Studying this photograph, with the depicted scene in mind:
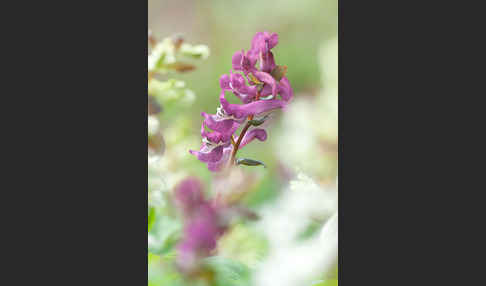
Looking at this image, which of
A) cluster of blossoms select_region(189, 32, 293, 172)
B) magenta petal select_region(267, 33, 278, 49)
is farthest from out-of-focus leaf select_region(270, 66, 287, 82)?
magenta petal select_region(267, 33, 278, 49)

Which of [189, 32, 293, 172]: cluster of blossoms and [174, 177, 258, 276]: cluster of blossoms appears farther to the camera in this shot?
[189, 32, 293, 172]: cluster of blossoms

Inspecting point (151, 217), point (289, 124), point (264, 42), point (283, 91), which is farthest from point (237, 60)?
point (151, 217)

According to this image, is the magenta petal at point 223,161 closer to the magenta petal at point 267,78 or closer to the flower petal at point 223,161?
the flower petal at point 223,161

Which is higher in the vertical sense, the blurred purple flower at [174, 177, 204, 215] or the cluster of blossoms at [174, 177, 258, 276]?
the blurred purple flower at [174, 177, 204, 215]

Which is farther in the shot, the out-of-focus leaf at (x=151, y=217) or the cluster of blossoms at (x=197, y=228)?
the out-of-focus leaf at (x=151, y=217)

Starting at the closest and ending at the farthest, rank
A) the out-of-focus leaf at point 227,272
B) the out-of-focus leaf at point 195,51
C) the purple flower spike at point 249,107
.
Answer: the out-of-focus leaf at point 227,272 → the purple flower spike at point 249,107 → the out-of-focus leaf at point 195,51

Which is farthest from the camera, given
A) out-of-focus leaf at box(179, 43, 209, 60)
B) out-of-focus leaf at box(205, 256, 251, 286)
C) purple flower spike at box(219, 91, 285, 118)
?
out-of-focus leaf at box(179, 43, 209, 60)

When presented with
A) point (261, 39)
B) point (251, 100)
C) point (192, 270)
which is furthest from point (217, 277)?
point (261, 39)

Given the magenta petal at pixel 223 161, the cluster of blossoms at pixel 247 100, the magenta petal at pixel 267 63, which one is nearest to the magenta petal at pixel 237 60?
the cluster of blossoms at pixel 247 100

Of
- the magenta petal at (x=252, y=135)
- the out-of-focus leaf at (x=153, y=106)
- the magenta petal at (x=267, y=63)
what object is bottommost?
the magenta petal at (x=252, y=135)

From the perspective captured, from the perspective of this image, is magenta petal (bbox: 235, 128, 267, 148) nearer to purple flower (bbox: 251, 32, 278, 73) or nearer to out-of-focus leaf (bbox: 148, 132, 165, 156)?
purple flower (bbox: 251, 32, 278, 73)
